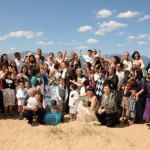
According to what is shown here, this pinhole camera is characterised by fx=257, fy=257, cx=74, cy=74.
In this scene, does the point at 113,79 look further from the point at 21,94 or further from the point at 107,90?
the point at 21,94

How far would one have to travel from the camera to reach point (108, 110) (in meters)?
8.78

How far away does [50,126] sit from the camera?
905cm

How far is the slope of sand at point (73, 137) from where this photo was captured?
7.35 m

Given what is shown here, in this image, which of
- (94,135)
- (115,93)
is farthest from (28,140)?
(115,93)

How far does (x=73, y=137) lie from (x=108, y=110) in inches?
64.2

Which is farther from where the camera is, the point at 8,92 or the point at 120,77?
the point at 8,92

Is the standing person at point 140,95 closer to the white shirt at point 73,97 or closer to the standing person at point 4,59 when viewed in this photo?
the white shirt at point 73,97

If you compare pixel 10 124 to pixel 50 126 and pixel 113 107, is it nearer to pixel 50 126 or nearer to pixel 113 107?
pixel 50 126

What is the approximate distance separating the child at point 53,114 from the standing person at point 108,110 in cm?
147

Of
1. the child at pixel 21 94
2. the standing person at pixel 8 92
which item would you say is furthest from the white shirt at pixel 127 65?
the standing person at pixel 8 92

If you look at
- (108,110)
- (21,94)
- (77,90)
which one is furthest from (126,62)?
(21,94)

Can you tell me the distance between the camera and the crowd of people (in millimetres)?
8891

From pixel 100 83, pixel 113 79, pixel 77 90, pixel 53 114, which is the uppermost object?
pixel 113 79

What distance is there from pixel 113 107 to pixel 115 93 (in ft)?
2.09
